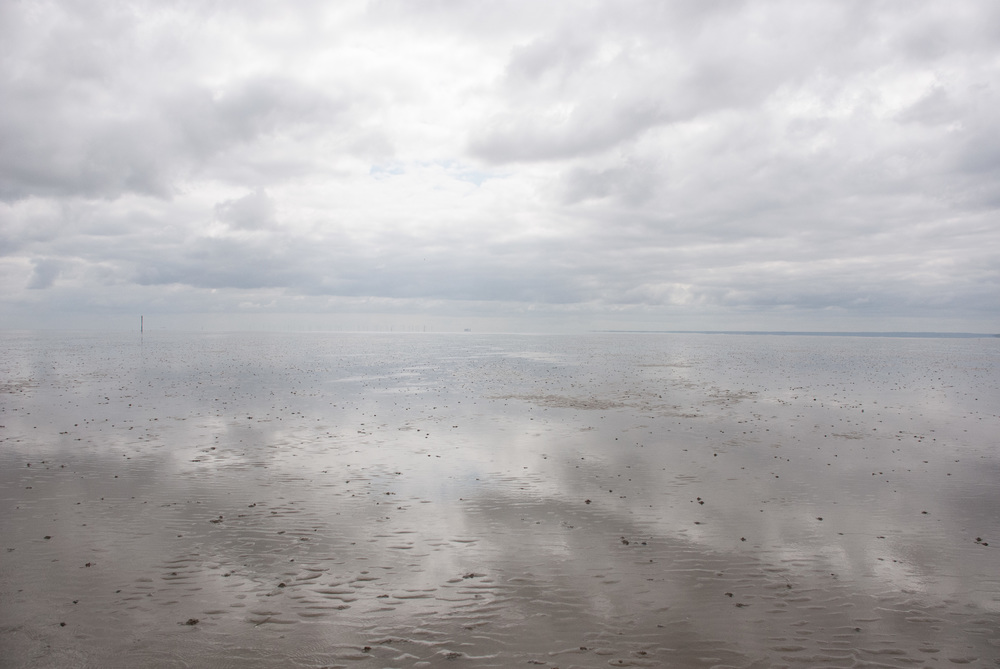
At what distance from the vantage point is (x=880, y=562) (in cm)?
1157

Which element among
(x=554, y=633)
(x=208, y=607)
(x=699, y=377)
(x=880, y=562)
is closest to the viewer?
(x=554, y=633)

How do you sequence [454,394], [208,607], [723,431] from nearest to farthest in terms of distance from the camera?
[208,607] < [723,431] < [454,394]

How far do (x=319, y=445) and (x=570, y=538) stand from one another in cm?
1337

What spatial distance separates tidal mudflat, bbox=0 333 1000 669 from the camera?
8.53 meters

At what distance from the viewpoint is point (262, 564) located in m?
11.2

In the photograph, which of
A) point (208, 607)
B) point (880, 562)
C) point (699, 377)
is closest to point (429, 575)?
point (208, 607)

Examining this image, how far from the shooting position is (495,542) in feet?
41.3

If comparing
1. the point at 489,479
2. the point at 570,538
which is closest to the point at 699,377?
the point at 489,479

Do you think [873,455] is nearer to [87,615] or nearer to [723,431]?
[723,431]

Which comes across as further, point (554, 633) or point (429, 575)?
point (429, 575)

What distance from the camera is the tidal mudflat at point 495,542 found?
8531 millimetres

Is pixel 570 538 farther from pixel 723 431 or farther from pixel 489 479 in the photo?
pixel 723 431

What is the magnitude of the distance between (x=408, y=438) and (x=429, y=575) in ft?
45.2

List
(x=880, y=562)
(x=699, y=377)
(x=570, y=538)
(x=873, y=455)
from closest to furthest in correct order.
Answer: (x=880, y=562) < (x=570, y=538) < (x=873, y=455) < (x=699, y=377)
